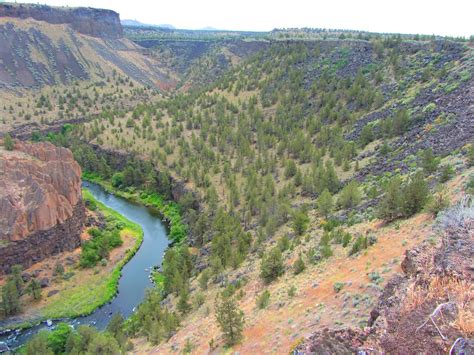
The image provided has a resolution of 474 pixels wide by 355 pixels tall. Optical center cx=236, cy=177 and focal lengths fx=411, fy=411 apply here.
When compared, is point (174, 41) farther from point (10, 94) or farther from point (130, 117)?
point (130, 117)

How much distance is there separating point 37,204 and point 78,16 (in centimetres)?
11878

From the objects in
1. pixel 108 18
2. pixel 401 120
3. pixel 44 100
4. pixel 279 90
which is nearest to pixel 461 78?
pixel 401 120

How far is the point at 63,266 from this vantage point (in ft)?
140

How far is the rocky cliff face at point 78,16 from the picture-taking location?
125375mm

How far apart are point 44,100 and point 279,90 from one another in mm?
62333

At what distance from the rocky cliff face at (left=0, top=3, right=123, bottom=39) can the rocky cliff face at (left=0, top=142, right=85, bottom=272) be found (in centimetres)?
9790

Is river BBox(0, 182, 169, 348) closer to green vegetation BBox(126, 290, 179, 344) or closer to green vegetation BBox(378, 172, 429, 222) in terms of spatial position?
green vegetation BBox(126, 290, 179, 344)

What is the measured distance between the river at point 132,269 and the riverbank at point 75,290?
628 millimetres

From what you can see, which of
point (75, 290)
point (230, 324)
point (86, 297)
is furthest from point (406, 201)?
point (75, 290)

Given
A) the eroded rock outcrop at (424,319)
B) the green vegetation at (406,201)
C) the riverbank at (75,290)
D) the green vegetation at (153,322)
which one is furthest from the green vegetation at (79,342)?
the green vegetation at (406,201)

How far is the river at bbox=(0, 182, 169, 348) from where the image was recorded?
1427 inches

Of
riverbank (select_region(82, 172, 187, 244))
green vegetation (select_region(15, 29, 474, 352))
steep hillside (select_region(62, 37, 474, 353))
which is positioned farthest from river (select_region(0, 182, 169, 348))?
steep hillside (select_region(62, 37, 474, 353))

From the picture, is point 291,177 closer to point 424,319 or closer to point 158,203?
point 158,203

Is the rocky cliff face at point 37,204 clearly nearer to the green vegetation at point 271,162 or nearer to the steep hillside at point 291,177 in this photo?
the green vegetation at point 271,162
